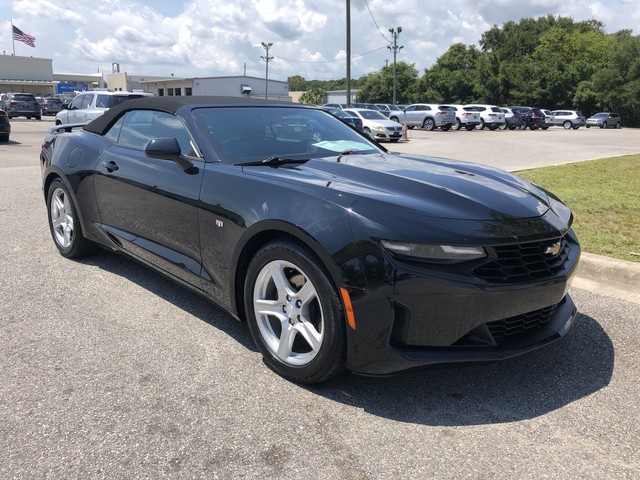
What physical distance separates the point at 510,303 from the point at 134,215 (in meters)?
2.75

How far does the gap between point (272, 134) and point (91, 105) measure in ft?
50.2

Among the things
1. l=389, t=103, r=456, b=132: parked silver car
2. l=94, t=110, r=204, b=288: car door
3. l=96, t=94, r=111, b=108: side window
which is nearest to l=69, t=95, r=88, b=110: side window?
l=96, t=94, r=111, b=108: side window

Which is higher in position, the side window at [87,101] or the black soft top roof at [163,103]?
the side window at [87,101]

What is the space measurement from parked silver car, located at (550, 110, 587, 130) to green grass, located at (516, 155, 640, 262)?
33.4 m

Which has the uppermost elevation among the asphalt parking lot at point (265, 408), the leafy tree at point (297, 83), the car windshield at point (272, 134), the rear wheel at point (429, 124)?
the leafy tree at point (297, 83)

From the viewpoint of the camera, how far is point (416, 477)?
2209mm

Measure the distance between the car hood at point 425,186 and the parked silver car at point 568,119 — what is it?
147ft

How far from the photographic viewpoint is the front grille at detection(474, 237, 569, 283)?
8.39 feet

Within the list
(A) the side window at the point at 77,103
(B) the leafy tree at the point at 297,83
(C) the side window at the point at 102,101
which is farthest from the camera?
(B) the leafy tree at the point at 297,83

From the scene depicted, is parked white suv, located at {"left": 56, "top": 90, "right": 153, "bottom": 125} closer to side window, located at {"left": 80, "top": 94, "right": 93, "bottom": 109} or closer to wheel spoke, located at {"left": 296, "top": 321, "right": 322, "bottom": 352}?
side window, located at {"left": 80, "top": 94, "right": 93, "bottom": 109}

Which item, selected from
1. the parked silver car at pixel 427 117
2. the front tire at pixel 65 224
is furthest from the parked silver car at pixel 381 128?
the front tire at pixel 65 224

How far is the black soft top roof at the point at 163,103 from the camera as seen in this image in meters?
3.99

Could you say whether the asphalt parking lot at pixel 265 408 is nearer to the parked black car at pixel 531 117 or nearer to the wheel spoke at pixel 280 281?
the wheel spoke at pixel 280 281

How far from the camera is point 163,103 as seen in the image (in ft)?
13.5
